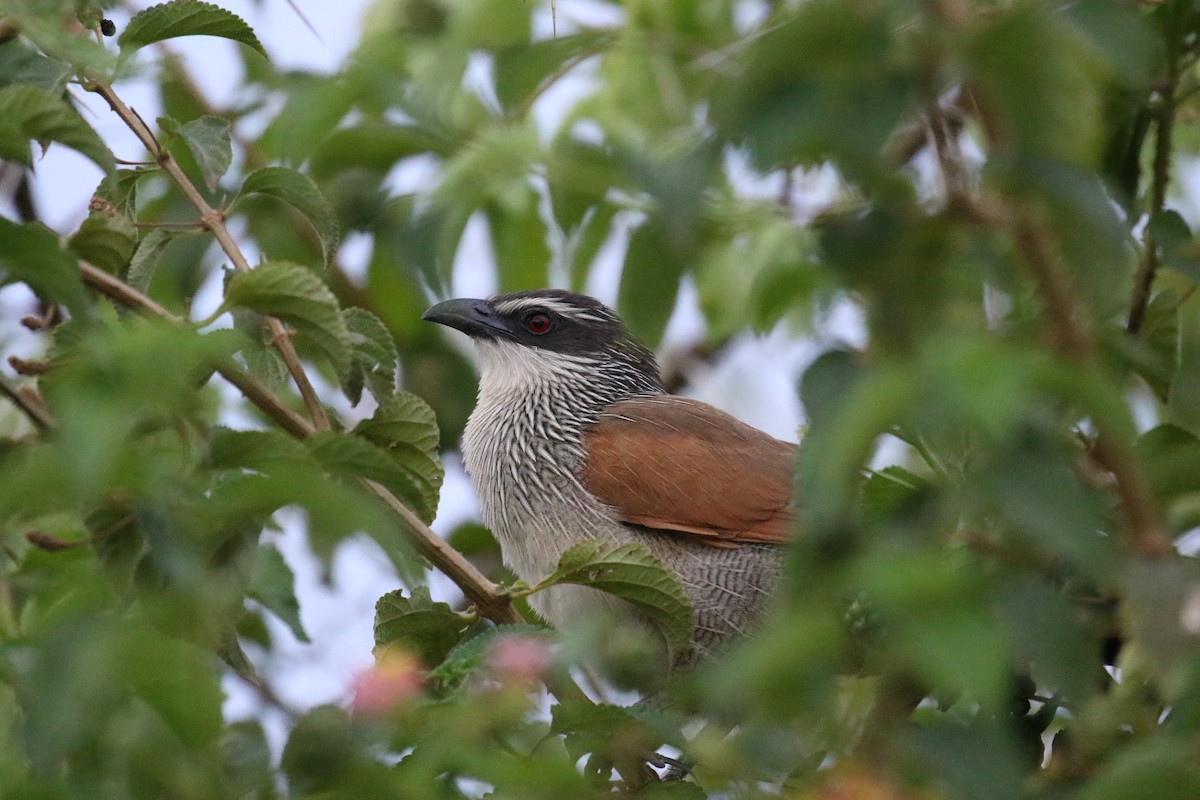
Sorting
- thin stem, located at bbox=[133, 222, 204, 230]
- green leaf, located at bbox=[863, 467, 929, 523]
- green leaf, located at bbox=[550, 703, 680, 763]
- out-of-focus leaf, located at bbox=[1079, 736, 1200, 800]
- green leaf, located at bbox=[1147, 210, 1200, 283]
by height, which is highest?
thin stem, located at bbox=[133, 222, 204, 230]

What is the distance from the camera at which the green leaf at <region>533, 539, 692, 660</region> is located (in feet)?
9.45

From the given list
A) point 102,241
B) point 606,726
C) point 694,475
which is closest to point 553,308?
point 694,475

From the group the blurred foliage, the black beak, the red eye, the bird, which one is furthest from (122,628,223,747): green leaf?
the red eye

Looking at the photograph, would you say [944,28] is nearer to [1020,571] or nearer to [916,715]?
[1020,571]

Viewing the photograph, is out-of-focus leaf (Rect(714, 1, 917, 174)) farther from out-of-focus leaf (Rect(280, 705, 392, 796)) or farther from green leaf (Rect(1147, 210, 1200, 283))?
green leaf (Rect(1147, 210, 1200, 283))

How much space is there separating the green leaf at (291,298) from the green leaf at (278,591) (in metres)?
0.99

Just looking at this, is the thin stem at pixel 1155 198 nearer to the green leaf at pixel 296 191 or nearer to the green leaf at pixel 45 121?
the green leaf at pixel 296 191

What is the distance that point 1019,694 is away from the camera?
2801 mm

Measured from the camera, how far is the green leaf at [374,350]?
9.66ft

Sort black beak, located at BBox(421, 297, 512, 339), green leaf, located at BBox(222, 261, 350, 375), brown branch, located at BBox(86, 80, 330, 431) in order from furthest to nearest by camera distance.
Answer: black beak, located at BBox(421, 297, 512, 339), brown branch, located at BBox(86, 80, 330, 431), green leaf, located at BBox(222, 261, 350, 375)

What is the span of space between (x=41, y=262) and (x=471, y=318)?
338 cm

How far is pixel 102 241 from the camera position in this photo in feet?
8.38

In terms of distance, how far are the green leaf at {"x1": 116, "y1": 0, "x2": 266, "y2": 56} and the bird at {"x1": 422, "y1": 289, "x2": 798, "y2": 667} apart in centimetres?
189

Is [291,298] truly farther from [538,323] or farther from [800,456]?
[538,323]
